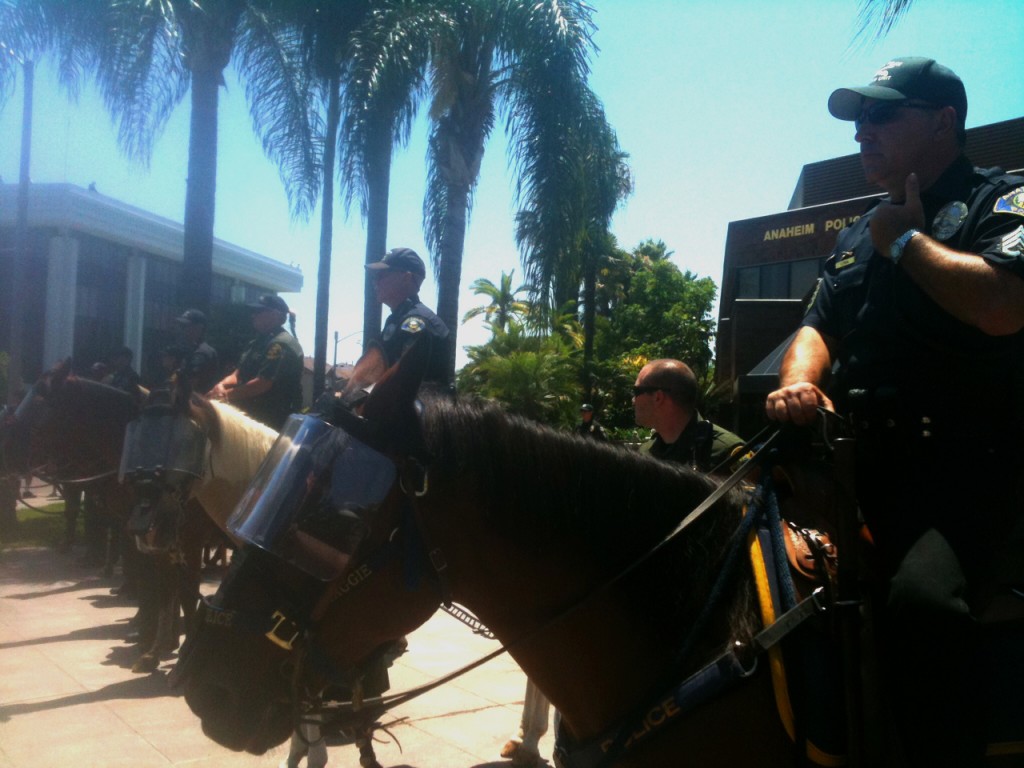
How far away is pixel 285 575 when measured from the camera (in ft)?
6.47

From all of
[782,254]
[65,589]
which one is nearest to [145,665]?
[65,589]

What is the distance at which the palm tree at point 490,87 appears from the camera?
1270cm

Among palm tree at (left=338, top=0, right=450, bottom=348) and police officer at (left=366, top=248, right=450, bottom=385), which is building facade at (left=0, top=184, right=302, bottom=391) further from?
police officer at (left=366, top=248, right=450, bottom=385)

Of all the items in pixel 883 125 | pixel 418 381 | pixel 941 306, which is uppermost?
pixel 883 125

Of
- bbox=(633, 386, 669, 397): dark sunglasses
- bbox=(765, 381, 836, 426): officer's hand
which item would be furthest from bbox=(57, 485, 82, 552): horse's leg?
bbox=(765, 381, 836, 426): officer's hand

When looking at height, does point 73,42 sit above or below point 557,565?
above

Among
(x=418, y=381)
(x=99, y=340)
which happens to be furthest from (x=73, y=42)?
(x=99, y=340)

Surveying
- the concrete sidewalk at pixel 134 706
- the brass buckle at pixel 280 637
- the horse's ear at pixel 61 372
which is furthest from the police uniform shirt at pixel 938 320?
the horse's ear at pixel 61 372

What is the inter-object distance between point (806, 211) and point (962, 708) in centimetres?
2760

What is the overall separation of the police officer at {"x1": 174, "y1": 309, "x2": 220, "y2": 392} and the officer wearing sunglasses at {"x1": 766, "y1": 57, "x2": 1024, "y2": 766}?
4578 millimetres

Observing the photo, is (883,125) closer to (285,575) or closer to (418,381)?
(418,381)

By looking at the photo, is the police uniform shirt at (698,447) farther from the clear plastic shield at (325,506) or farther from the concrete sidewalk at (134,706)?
the clear plastic shield at (325,506)

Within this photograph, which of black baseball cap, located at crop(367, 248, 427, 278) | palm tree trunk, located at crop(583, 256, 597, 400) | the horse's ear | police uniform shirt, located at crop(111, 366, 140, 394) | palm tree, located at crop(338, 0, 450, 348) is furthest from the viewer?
palm tree trunk, located at crop(583, 256, 597, 400)

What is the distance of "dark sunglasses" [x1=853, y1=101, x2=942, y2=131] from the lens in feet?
6.71
